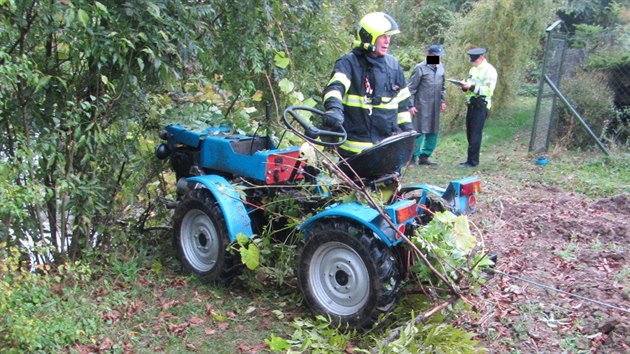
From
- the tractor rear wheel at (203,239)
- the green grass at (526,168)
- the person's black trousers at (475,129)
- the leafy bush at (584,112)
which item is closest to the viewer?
the tractor rear wheel at (203,239)

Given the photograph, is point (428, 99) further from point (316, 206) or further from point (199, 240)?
point (199, 240)

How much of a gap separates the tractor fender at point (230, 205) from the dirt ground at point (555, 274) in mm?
1742

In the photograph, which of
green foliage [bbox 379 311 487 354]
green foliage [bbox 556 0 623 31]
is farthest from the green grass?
green foliage [bbox 556 0 623 31]

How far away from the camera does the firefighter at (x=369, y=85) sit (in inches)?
191

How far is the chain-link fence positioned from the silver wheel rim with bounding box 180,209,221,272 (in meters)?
7.79

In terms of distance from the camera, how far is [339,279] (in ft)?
13.5

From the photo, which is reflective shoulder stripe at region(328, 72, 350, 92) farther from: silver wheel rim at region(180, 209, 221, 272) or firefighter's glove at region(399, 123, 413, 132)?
silver wheel rim at region(180, 209, 221, 272)

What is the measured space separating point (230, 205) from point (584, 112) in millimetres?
8595

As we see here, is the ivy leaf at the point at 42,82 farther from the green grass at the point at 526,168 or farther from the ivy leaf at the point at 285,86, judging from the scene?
the green grass at the point at 526,168

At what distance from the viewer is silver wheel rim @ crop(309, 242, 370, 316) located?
397 cm

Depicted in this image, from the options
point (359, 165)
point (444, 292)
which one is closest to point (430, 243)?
point (444, 292)

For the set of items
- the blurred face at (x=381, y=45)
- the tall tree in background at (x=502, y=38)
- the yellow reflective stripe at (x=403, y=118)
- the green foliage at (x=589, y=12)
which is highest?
the green foliage at (x=589, y=12)

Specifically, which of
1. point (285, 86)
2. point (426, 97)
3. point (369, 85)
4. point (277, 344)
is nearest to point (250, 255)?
point (277, 344)

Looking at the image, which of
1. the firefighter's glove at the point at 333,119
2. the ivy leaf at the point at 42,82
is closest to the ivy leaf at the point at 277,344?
the firefighter's glove at the point at 333,119
